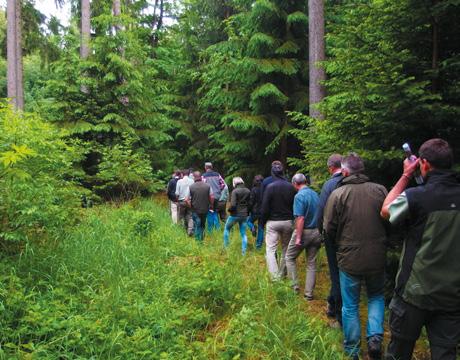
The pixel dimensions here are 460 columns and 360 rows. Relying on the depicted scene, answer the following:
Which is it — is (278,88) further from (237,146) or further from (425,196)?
(425,196)

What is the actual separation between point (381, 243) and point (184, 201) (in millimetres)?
→ 7103

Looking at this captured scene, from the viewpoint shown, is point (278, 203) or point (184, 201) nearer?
point (278, 203)

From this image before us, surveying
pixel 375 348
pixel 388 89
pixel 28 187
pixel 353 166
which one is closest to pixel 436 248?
pixel 353 166

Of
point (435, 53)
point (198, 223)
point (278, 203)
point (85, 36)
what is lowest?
point (198, 223)

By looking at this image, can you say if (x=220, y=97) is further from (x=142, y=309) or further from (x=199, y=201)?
(x=142, y=309)

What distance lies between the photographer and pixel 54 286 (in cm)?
494

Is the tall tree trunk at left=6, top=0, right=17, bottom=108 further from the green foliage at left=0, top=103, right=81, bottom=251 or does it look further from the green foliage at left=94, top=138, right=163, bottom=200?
the green foliage at left=0, top=103, right=81, bottom=251

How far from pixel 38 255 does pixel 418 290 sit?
4779 millimetres

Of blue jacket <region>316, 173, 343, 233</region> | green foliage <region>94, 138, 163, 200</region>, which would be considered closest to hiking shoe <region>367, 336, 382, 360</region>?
blue jacket <region>316, 173, 343, 233</region>

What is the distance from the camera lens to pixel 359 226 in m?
4.19

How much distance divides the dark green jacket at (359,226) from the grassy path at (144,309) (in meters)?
0.94

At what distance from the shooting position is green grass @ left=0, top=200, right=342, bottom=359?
152 inches

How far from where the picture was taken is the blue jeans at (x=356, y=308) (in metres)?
4.24

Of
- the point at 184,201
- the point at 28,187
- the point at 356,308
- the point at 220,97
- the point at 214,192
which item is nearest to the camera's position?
the point at 356,308
